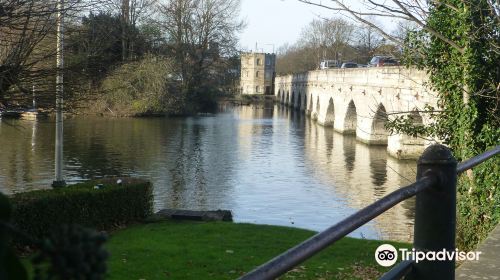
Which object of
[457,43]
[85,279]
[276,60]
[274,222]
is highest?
[276,60]

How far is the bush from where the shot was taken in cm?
1094

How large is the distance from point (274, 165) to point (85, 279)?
2494 centimetres

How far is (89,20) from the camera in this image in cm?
1229

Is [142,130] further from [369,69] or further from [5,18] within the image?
[5,18]

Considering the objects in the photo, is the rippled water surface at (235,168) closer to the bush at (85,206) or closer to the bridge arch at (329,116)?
the bush at (85,206)

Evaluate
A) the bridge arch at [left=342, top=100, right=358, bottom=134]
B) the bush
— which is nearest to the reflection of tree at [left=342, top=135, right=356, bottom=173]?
the bridge arch at [left=342, top=100, right=358, bottom=134]

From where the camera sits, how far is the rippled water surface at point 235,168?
17.5 meters

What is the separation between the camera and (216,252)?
1035 centimetres

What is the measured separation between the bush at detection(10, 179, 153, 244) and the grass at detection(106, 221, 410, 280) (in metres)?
0.58

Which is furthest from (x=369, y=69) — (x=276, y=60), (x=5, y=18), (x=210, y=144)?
(x=276, y=60)

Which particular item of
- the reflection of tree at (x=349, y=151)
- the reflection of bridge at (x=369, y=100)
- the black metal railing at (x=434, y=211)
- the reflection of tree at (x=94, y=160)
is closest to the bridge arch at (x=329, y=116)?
the reflection of bridge at (x=369, y=100)

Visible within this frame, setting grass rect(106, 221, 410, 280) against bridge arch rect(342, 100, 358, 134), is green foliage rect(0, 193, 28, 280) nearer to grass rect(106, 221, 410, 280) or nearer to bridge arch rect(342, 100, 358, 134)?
grass rect(106, 221, 410, 280)

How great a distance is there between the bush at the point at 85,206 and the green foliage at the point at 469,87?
670 cm

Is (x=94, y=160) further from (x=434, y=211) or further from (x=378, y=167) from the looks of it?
(x=434, y=211)
